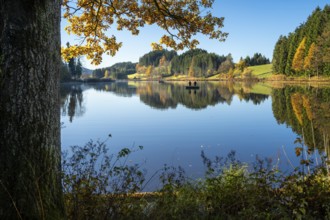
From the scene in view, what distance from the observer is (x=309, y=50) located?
7038 centimetres

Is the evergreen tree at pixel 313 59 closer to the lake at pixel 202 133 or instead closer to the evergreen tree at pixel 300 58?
the evergreen tree at pixel 300 58

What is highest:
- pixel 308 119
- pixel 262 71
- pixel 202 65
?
pixel 202 65

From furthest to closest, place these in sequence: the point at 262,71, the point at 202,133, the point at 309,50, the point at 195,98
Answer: the point at 262,71 < the point at 309,50 < the point at 195,98 < the point at 202,133

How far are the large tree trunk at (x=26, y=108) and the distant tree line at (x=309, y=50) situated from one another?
6848cm

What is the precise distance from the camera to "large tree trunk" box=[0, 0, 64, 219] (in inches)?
115

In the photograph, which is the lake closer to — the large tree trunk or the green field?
the large tree trunk

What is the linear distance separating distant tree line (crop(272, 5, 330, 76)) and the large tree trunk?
68480 millimetres

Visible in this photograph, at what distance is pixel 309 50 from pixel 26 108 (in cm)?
7693

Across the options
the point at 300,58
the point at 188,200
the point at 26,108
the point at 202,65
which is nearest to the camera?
the point at 26,108

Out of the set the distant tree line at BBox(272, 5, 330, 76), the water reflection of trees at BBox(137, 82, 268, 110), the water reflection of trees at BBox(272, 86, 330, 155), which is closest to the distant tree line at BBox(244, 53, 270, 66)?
the distant tree line at BBox(272, 5, 330, 76)

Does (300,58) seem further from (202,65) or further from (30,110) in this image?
(202,65)

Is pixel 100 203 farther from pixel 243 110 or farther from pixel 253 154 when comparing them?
pixel 243 110

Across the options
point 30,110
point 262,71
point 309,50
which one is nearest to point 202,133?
point 30,110

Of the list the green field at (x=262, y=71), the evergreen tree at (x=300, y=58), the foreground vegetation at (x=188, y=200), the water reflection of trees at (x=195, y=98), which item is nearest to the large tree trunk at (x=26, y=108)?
the foreground vegetation at (x=188, y=200)
